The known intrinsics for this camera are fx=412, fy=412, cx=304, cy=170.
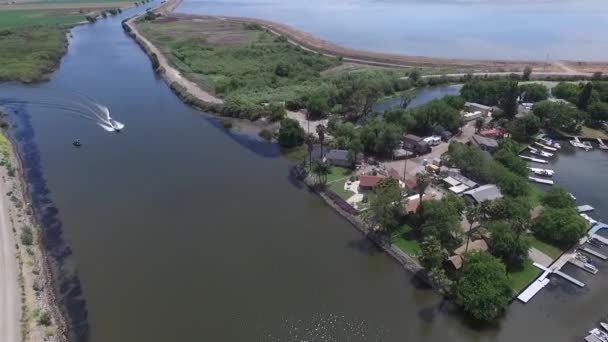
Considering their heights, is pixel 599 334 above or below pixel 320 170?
below

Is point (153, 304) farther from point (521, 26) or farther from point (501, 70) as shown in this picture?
point (521, 26)

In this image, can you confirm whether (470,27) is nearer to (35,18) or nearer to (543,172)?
(543,172)

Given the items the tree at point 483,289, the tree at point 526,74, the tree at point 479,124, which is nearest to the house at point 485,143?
the tree at point 479,124

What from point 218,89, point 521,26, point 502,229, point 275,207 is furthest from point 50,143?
point 521,26

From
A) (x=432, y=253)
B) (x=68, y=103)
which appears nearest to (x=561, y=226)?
(x=432, y=253)

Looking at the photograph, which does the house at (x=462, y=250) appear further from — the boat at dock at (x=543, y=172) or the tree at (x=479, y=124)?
the tree at (x=479, y=124)

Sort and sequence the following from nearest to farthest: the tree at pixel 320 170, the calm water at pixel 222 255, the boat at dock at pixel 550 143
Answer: the calm water at pixel 222 255 < the tree at pixel 320 170 < the boat at dock at pixel 550 143
